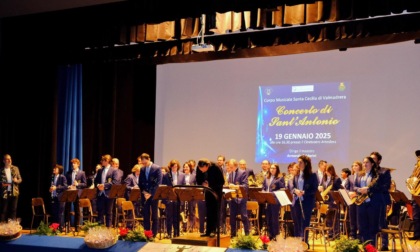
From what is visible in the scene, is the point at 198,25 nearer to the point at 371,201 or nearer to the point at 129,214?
the point at 371,201

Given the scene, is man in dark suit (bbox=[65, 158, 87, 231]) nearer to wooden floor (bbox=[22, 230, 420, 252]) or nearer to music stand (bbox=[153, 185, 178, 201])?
wooden floor (bbox=[22, 230, 420, 252])

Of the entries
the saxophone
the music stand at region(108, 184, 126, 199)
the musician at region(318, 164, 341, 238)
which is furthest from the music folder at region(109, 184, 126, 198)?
the saxophone

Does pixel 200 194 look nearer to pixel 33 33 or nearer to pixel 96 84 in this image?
pixel 33 33

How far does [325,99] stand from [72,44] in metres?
5.87

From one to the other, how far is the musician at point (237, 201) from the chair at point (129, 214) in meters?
1.81

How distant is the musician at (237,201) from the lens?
10.7 metres

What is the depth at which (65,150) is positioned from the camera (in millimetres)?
13430

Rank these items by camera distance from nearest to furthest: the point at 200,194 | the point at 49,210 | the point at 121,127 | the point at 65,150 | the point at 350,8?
1. the point at 350,8
2. the point at 200,194
3. the point at 49,210
4. the point at 65,150
5. the point at 121,127

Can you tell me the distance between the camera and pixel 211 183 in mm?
7449

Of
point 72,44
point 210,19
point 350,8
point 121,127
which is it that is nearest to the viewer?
point 350,8

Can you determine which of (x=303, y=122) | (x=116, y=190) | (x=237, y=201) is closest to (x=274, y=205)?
(x=237, y=201)

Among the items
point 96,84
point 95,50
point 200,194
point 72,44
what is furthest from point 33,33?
point 96,84

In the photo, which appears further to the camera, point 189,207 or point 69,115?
point 69,115

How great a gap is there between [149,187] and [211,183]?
298cm
